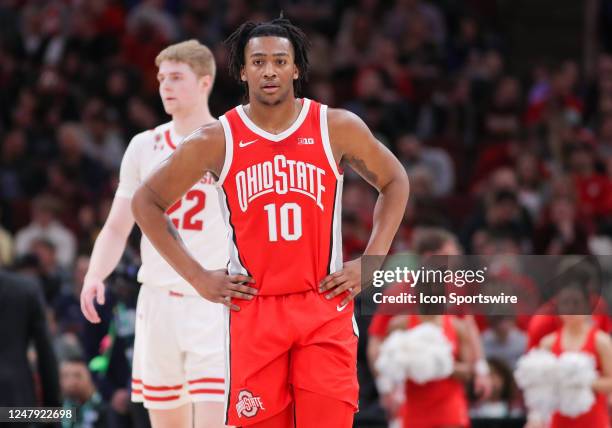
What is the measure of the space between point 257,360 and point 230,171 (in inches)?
31.0

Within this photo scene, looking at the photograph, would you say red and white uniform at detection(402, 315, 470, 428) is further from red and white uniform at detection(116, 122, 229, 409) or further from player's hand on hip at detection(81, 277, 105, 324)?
player's hand on hip at detection(81, 277, 105, 324)

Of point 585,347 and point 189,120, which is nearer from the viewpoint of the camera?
point 189,120

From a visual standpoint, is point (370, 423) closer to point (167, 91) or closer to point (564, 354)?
point (564, 354)

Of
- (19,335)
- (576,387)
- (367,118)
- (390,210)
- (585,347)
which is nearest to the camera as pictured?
(390,210)

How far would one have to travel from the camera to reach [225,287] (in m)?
4.77

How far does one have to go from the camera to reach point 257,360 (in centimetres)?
469

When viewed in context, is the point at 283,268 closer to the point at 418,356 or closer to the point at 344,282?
the point at 344,282

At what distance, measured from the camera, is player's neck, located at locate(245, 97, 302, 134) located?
15.8ft

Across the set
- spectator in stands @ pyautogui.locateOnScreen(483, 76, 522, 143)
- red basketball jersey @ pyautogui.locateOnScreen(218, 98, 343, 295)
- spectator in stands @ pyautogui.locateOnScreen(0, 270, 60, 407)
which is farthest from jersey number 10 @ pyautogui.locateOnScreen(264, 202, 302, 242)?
spectator in stands @ pyautogui.locateOnScreen(483, 76, 522, 143)

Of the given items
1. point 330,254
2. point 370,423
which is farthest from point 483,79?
point 330,254

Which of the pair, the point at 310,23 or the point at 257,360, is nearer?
the point at 257,360

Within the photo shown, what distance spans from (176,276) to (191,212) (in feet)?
1.13

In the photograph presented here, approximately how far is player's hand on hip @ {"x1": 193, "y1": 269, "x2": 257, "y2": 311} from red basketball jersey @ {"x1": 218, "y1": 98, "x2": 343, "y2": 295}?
0.05 meters

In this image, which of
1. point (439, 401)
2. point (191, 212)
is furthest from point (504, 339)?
point (191, 212)
